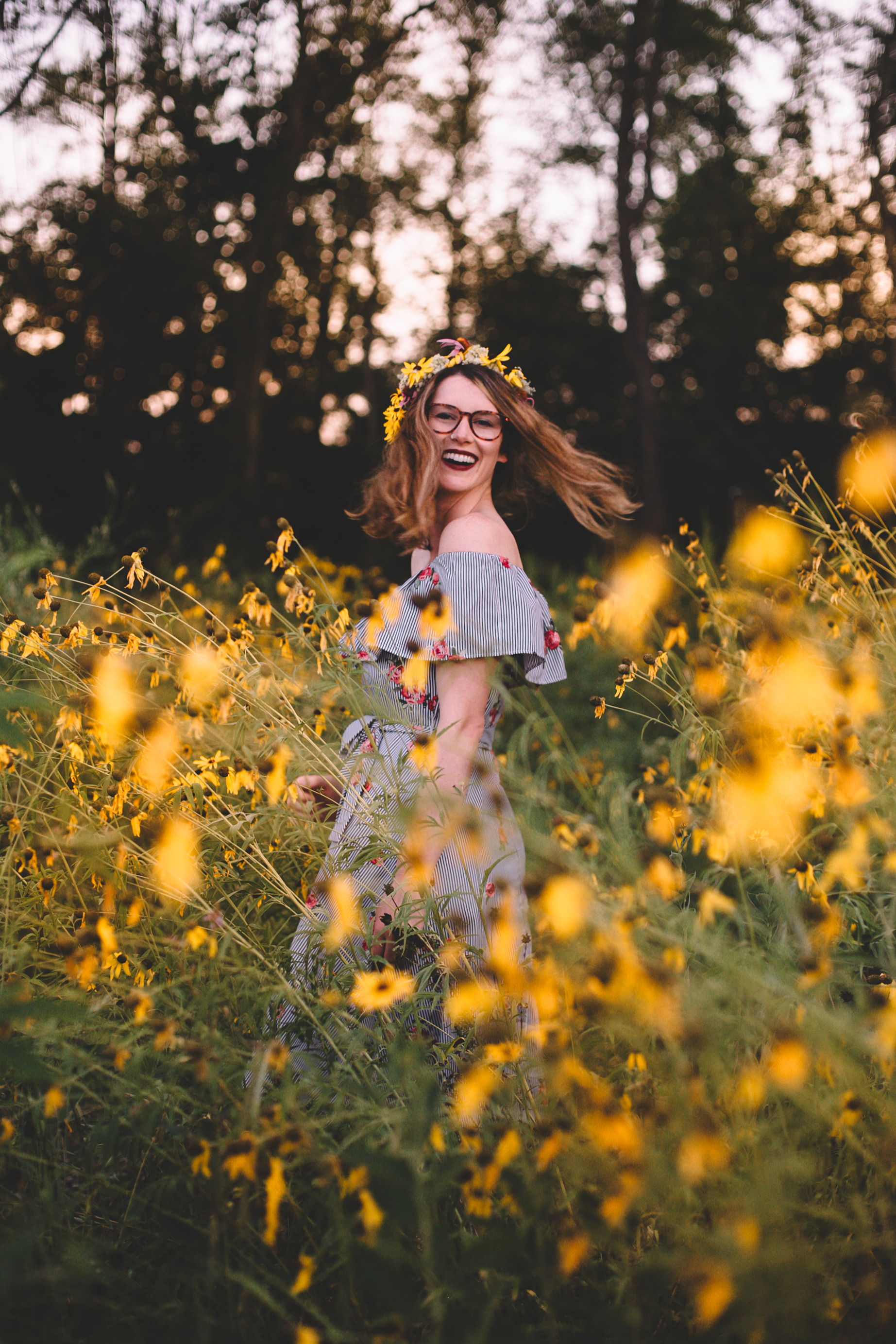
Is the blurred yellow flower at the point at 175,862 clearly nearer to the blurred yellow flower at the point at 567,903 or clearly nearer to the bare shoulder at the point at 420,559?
the blurred yellow flower at the point at 567,903

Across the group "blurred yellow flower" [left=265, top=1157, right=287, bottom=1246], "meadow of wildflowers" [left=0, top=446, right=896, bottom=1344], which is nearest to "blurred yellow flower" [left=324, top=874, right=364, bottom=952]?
"meadow of wildflowers" [left=0, top=446, right=896, bottom=1344]

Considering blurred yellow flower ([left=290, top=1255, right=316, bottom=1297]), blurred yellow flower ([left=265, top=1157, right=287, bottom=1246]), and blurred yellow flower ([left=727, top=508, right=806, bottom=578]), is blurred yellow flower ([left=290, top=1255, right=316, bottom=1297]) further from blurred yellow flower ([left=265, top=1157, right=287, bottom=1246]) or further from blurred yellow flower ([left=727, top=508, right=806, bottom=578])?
blurred yellow flower ([left=727, top=508, right=806, bottom=578])

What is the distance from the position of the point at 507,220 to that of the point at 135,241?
7131 millimetres

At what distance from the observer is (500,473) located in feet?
8.55

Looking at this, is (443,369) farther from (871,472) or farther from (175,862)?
(175,862)

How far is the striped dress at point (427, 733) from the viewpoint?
1536mm

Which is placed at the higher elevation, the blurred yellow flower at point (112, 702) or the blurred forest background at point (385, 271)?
the blurred forest background at point (385, 271)

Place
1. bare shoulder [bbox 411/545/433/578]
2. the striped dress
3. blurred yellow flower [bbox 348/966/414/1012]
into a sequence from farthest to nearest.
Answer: bare shoulder [bbox 411/545/433/578] → the striped dress → blurred yellow flower [bbox 348/966/414/1012]

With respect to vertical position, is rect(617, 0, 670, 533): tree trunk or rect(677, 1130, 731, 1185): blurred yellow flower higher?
rect(617, 0, 670, 533): tree trunk

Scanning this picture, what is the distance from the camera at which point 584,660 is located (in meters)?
5.24

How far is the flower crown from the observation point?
94.9 inches

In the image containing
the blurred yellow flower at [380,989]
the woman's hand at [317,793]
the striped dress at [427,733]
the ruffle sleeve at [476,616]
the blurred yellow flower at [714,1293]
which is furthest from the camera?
the woman's hand at [317,793]

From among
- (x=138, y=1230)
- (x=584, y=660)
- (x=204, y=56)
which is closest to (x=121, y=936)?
(x=138, y=1230)

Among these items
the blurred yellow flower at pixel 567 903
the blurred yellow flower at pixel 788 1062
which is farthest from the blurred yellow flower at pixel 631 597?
the blurred yellow flower at pixel 788 1062
